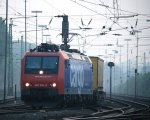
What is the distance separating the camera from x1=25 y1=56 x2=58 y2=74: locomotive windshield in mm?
29234

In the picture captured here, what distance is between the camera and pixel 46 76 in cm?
2892

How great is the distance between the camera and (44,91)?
28.6 metres

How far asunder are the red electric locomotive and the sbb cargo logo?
7 cm

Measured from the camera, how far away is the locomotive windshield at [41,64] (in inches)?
1151

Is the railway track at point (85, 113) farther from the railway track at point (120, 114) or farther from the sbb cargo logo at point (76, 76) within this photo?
the sbb cargo logo at point (76, 76)

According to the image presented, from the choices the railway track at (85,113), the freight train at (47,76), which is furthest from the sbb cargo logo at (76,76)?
the railway track at (85,113)

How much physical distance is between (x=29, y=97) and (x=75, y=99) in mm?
5819

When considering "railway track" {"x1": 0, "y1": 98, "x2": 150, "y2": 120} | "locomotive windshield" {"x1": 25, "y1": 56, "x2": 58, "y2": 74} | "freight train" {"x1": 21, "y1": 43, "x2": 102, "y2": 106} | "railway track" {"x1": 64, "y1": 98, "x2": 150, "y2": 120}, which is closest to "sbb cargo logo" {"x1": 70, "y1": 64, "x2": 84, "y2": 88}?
"freight train" {"x1": 21, "y1": 43, "x2": 102, "y2": 106}

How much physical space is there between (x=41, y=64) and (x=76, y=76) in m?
4.73

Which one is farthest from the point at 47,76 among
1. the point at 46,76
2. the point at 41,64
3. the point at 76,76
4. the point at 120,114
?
the point at 120,114

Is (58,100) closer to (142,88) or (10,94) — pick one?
(10,94)

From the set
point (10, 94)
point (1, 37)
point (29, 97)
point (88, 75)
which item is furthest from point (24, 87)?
point (1, 37)

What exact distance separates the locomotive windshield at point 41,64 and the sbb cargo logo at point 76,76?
245 centimetres

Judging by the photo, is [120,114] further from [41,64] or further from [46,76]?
[41,64]
